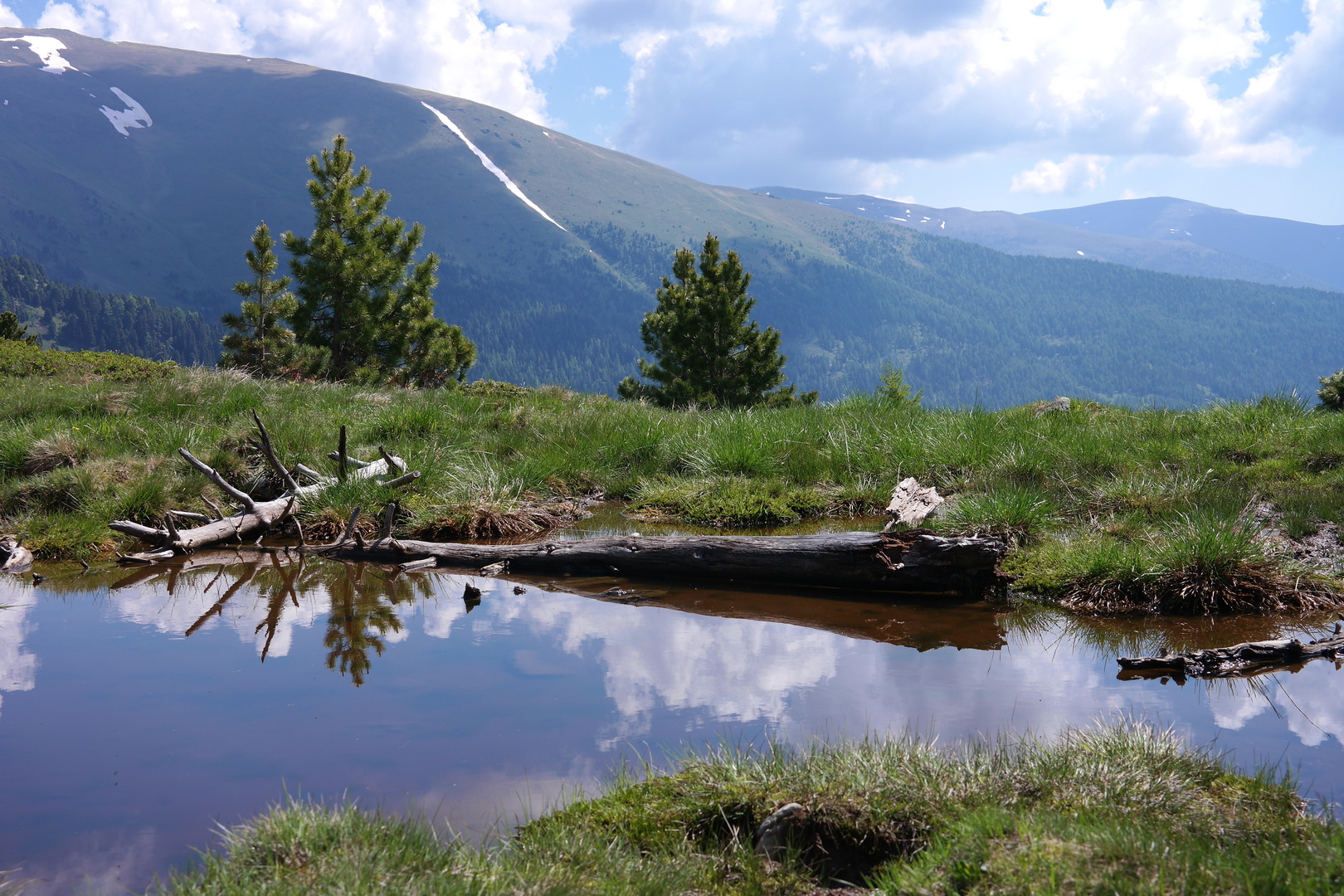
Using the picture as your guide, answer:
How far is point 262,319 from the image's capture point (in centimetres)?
2739

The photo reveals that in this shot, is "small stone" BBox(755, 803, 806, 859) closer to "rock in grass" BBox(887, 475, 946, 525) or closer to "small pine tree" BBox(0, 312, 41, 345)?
"rock in grass" BBox(887, 475, 946, 525)

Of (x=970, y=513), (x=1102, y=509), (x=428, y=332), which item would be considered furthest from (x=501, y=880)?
(x=428, y=332)

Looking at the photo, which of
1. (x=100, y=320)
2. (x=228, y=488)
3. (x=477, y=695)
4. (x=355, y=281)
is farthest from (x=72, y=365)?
(x=100, y=320)

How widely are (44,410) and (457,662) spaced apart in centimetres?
926

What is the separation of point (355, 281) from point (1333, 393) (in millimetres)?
25501

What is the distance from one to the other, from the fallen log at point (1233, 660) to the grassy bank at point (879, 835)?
1.05 metres

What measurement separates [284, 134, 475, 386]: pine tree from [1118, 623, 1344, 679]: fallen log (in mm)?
23854

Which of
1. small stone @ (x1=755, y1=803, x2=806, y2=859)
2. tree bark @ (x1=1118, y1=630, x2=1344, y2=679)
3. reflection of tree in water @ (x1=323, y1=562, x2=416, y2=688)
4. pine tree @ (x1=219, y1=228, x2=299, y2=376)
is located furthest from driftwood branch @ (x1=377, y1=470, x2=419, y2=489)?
pine tree @ (x1=219, y1=228, x2=299, y2=376)

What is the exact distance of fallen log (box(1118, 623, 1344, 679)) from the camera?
3.86 m

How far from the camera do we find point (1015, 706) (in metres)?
3.54

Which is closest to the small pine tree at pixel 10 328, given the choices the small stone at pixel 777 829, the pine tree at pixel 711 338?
the pine tree at pixel 711 338

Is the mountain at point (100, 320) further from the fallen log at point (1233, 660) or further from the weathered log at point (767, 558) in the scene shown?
the fallen log at point (1233, 660)

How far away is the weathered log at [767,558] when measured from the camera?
5.41m

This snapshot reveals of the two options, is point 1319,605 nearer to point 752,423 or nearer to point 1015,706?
point 1015,706
